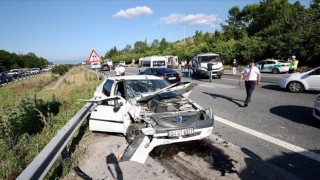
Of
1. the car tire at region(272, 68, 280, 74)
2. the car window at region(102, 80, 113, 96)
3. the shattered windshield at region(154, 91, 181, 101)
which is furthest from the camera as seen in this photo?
the car tire at region(272, 68, 280, 74)

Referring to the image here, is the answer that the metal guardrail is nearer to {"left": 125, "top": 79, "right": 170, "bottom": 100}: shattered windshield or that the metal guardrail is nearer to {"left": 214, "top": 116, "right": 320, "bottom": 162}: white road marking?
{"left": 125, "top": 79, "right": 170, "bottom": 100}: shattered windshield

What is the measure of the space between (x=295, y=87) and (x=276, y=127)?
6414 millimetres

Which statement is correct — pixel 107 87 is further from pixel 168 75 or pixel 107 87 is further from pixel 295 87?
pixel 168 75

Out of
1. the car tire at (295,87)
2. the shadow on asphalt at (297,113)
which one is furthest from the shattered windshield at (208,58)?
the shadow on asphalt at (297,113)

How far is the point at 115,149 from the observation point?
573 centimetres

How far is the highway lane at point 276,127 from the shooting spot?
15.3 ft

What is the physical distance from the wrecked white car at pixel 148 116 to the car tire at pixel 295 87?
25.6 feet

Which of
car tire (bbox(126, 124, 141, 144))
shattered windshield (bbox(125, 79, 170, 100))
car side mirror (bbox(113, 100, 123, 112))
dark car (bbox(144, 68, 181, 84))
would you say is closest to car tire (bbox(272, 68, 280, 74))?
dark car (bbox(144, 68, 181, 84))

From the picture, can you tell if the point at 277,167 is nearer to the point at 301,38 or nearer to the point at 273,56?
the point at 301,38

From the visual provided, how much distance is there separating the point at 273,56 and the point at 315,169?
99.7 ft

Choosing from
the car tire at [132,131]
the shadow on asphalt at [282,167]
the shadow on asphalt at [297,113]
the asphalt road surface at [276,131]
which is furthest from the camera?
the shadow on asphalt at [297,113]

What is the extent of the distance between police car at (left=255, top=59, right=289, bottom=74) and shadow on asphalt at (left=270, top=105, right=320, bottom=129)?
59.3 ft

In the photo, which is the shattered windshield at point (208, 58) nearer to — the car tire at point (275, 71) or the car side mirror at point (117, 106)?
the car tire at point (275, 71)

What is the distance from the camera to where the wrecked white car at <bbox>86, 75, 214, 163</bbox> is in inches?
201
